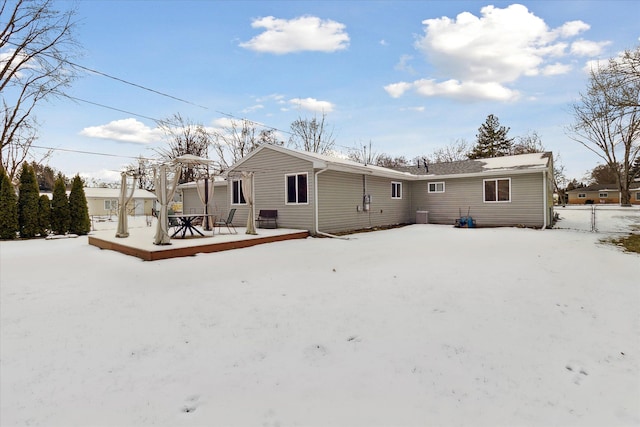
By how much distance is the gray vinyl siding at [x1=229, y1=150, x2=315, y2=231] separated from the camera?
1103 centimetres

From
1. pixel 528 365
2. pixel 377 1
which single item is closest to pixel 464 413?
pixel 528 365

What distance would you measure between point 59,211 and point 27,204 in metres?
1.01

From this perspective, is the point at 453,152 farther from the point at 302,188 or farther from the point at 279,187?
the point at 302,188

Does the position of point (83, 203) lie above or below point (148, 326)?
above

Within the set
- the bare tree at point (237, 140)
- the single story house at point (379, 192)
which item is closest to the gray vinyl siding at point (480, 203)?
the single story house at point (379, 192)

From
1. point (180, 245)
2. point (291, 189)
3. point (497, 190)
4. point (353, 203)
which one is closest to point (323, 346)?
point (180, 245)

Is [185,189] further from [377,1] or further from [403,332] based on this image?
[403,332]

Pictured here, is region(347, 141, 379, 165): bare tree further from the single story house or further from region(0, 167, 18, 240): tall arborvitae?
region(0, 167, 18, 240): tall arborvitae

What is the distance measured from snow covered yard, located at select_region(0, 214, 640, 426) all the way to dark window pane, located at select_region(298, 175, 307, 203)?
17.9 ft

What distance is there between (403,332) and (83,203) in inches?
595

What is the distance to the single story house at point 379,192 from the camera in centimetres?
1122

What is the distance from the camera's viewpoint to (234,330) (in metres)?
3.39

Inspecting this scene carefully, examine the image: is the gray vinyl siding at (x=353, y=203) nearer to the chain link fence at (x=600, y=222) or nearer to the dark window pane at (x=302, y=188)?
the dark window pane at (x=302, y=188)

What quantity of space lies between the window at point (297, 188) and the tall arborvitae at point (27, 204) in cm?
984
